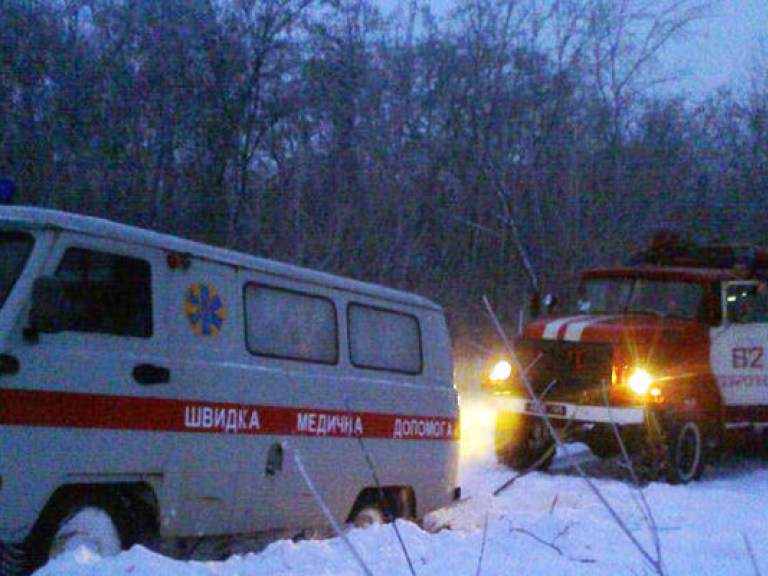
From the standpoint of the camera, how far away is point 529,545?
6672mm

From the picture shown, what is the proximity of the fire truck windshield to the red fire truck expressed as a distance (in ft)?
0.04

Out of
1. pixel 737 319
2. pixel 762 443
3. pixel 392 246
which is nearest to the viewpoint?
pixel 737 319

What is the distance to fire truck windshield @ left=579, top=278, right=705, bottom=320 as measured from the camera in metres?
13.0

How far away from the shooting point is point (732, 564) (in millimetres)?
6520

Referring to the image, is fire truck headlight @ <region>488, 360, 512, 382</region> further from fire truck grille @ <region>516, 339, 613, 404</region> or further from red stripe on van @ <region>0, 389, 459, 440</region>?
red stripe on van @ <region>0, 389, 459, 440</region>

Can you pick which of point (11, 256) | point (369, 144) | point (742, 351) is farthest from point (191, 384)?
point (369, 144)

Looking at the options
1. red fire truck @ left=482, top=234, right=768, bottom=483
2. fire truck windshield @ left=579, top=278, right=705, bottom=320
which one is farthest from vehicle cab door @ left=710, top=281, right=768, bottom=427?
Result: fire truck windshield @ left=579, top=278, right=705, bottom=320

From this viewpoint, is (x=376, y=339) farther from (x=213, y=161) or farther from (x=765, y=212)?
(x=765, y=212)

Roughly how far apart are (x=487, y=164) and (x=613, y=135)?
11.3 ft

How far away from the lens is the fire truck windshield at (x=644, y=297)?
1305cm

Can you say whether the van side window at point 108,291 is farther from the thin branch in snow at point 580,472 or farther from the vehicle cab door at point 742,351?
the vehicle cab door at point 742,351

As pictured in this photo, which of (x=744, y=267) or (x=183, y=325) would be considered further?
(x=744, y=267)

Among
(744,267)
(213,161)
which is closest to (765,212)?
(213,161)

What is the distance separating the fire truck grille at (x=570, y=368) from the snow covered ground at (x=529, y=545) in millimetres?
1217
